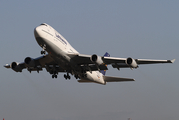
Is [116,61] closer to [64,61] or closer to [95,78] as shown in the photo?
[64,61]

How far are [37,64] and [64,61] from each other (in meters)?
5.64

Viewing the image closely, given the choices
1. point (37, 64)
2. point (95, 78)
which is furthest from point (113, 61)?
point (37, 64)

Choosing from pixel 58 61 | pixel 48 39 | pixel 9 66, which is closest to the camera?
pixel 48 39

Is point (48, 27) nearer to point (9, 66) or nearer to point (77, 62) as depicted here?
point (77, 62)

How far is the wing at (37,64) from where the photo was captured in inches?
1675

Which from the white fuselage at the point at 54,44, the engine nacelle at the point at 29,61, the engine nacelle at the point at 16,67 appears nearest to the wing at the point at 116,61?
the white fuselage at the point at 54,44

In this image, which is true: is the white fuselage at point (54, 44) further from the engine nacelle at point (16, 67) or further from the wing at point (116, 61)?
the engine nacelle at point (16, 67)

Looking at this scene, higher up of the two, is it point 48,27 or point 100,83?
point 48,27

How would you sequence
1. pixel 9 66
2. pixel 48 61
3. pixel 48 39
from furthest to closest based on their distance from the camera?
pixel 9 66, pixel 48 61, pixel 48 39

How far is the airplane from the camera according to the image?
3738cm

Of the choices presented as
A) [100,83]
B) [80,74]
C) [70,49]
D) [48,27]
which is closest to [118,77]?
[100,83]

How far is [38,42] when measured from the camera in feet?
122

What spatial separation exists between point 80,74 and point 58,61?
18.0ft

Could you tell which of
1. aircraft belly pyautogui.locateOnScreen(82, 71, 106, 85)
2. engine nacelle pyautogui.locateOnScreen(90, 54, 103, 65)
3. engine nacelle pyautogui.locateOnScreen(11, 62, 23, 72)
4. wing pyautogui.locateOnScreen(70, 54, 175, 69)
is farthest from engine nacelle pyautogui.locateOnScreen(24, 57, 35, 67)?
engine nacelle pyautogui.locateOnScreen(90, 54, 103, 65)
